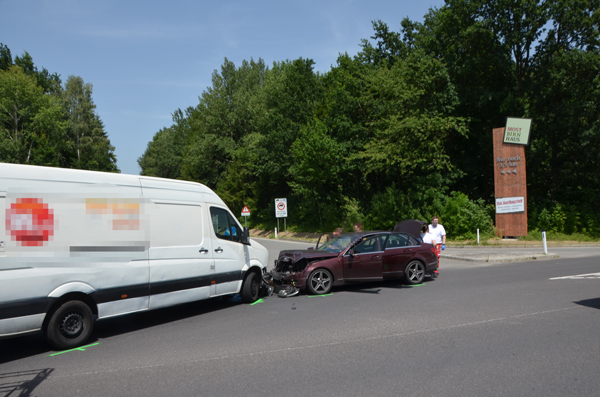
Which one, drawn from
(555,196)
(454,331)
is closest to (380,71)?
(555,196)

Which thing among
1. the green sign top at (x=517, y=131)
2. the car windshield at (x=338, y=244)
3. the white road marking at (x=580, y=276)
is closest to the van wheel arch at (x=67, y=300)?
the car windshield at (x=338, y=244)

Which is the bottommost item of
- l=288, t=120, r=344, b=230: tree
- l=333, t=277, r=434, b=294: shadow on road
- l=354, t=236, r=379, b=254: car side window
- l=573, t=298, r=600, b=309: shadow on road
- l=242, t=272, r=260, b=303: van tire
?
l=333, t=277, r=434, b=294: shadow on road

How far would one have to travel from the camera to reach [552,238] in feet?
84.0

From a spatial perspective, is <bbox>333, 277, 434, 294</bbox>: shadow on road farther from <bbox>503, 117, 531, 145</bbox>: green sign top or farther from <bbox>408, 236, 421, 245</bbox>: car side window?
<bbox>503, 117, 531, 145</bbox>: green sign top

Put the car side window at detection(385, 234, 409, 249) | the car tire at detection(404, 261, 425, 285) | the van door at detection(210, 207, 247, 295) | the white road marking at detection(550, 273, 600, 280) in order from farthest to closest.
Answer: the white road marking at detection(550, 273, 600, 280) → the car tire at detection(404, 261, 425, 285) → the car side window at detection(385, 234, 409, 249) → the van door at detection(210, 207, 247, 295)

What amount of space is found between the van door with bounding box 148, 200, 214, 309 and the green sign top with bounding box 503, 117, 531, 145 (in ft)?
77.1

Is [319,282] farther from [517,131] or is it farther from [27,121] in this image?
[27,121]

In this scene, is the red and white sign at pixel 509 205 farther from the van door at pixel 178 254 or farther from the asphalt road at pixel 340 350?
the van door at pixel 178 254

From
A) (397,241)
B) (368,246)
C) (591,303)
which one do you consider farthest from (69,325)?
(591,303)

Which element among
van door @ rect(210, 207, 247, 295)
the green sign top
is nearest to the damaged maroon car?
van door @ rect(210, 207, 247, 295)

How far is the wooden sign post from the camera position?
84.8ft

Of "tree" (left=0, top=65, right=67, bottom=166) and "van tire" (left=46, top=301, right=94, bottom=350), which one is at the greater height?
"tree" (left=0, top=65, right=67, bottom=166)

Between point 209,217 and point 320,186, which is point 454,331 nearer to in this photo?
point 209,217

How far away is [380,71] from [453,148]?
8.51 m
